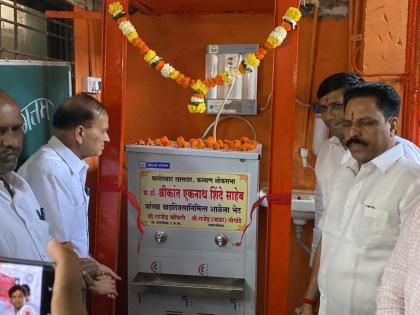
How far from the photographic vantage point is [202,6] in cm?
249

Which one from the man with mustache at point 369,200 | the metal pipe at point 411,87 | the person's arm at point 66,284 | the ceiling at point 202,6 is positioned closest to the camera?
the person's arm at point 66,284

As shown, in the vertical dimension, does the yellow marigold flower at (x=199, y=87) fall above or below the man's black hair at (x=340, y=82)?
below

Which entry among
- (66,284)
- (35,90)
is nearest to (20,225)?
(66,284)

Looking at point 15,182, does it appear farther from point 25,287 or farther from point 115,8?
point 115,8

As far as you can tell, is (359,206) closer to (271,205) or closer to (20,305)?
(271,205)

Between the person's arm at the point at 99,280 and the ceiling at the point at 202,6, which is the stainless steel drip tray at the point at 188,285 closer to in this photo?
the person's arm at the point at 99,280

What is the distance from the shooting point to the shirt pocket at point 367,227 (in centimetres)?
129

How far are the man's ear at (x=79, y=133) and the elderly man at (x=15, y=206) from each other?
548mm

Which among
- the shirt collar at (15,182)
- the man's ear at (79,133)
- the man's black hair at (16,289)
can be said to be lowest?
the man's black hair at (16,289)

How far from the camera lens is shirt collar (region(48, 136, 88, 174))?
1814 millimetres

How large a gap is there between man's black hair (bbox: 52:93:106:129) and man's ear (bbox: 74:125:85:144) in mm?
15

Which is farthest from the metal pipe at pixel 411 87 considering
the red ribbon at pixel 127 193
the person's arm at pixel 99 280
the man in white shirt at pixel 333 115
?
the person's arm at pixel 99 280

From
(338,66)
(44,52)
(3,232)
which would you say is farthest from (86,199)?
(338,66)

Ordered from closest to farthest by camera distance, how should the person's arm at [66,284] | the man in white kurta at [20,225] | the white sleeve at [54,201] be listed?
the person's arm at [66,284], the man in white kurta at [20,225], the white sleeve at [54,201]
